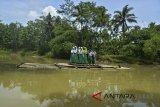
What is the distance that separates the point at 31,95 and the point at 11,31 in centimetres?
6335

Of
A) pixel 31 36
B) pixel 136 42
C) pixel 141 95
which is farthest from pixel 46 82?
pixel 31 36

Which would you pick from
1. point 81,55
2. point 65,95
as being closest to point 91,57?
point 81,55

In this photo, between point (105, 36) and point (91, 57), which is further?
point (105, 36)

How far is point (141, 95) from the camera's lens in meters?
13.3

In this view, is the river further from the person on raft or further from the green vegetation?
the green vegetation

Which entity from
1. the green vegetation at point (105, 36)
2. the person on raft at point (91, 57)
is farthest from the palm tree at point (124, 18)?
the person on raft at point (91, 57)

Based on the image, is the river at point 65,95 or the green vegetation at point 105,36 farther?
the green vegetation at point 105,36
